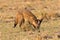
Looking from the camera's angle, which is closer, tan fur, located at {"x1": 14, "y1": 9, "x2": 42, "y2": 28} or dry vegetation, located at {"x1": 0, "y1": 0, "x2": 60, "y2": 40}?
dry vegetation, located at {"x1": 0, "y1": 0, "x2": 60, "y2": 40}

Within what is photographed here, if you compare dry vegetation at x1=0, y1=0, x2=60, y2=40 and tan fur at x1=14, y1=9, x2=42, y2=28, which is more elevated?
tan fur at x1=14, y1=9, x2=42, y2=28

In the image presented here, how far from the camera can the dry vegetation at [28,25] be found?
41.2 feet

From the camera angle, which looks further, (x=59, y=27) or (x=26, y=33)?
(x=59, y=27)

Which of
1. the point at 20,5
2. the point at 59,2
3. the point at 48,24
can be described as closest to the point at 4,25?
the point at 48,24

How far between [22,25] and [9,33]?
4.55 ft

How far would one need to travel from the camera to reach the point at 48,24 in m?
15.4

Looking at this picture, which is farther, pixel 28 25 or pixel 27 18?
pixel 28 25

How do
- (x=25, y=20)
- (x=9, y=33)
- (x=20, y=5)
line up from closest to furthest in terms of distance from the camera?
(x=9, y=33)
(x=25, y=20)
(x=20, y=5)

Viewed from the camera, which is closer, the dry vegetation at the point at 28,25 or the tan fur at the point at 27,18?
the dry vegetation at the point at 28,25

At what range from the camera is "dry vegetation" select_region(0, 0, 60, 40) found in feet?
41.2

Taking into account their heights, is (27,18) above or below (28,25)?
above

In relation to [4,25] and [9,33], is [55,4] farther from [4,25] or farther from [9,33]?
[9,33]

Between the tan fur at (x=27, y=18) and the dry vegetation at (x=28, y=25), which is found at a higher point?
the tan fur at (x=27, y=18)

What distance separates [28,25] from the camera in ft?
47.1
